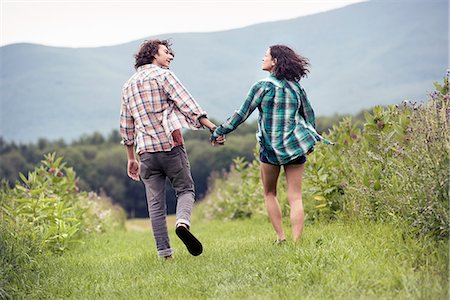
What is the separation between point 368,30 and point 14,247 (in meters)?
127

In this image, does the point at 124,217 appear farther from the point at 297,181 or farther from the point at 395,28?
the point at 395,28

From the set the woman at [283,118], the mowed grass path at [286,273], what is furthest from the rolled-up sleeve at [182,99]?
the mowed grass path at [286,273]

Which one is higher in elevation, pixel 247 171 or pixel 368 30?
pixel 368 30

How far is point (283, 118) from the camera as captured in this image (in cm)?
587

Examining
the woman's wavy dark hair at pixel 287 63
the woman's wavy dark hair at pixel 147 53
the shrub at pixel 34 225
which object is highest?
the woman's wavy dark hair at pixel 147 53

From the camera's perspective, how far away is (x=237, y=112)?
592 centimetres

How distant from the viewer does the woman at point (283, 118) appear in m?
5.85

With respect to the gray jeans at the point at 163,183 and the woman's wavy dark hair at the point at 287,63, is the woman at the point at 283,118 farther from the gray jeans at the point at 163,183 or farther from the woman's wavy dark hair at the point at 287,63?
the gray jeans at the point at 163,183

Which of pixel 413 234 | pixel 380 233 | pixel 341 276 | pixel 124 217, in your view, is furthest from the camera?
pixel 124 217

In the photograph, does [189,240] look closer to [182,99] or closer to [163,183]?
[163,183]

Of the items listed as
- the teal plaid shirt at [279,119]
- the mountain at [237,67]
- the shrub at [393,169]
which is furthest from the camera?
the mountain at [237,67]

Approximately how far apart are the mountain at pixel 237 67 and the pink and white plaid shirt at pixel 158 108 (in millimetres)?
75572

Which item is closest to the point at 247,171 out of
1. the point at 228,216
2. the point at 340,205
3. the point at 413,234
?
the point at 228,216

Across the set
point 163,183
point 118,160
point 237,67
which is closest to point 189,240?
point 163,183
